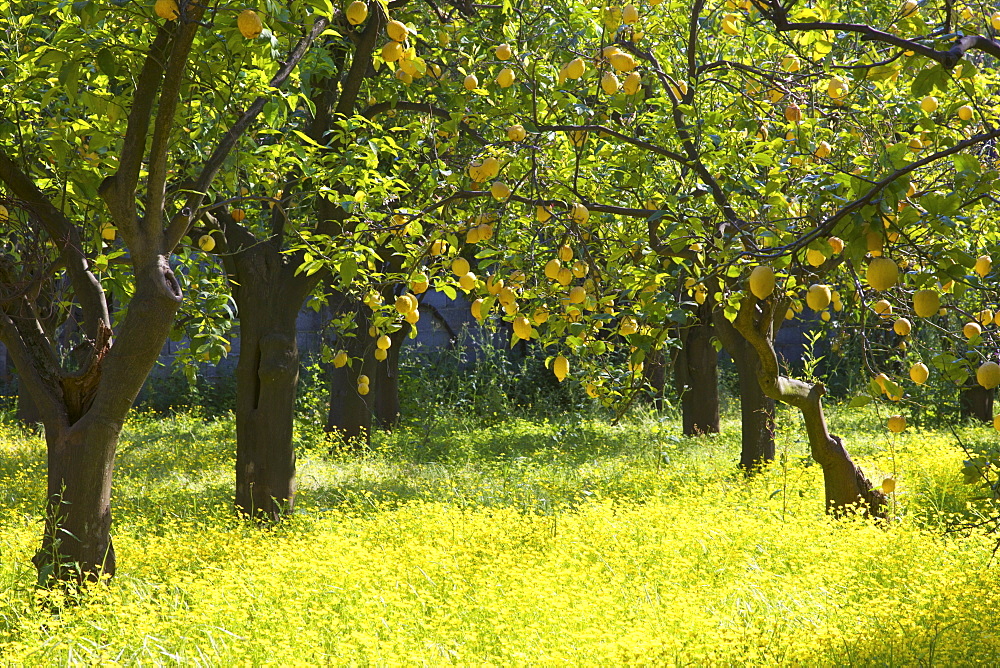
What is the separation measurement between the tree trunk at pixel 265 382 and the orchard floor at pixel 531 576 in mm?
301

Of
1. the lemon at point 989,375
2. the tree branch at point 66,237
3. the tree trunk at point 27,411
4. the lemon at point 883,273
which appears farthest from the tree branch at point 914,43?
the tree trunk at point 27,411

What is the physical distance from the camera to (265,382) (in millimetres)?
6324

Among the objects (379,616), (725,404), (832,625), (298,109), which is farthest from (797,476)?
(725,404)

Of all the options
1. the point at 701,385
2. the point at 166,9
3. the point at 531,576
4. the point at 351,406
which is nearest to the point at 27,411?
the point at 351,406

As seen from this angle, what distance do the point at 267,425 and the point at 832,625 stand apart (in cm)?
415

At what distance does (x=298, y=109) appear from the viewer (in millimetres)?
5863

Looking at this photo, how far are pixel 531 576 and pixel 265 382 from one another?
108 inches

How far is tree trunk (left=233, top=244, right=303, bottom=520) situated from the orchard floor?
301 millimetres

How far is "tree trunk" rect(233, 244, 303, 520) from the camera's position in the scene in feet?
20.6

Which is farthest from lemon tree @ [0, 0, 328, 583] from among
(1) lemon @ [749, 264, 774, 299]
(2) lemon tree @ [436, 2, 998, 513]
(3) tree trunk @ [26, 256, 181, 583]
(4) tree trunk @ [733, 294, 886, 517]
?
(4) tree trunk @ [733, 294, 886, 517]

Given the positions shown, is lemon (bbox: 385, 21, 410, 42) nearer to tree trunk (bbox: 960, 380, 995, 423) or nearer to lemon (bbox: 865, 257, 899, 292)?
lemon (bbox: 865, 257, 899, 292)

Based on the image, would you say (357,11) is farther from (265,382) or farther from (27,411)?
(27,411)

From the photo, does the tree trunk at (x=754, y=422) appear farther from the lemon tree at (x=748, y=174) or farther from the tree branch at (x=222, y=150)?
the tree branch at (x=222, y=150)

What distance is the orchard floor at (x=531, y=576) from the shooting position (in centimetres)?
356
